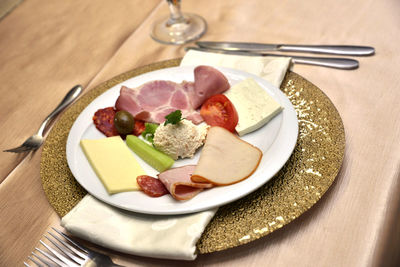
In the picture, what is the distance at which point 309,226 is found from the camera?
107 cm

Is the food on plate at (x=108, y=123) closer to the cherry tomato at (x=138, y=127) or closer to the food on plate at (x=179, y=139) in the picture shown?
the cherry tomato at (x=138, y=127)

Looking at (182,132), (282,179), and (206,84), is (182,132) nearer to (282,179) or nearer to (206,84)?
(206,84)

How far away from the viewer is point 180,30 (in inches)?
80.9

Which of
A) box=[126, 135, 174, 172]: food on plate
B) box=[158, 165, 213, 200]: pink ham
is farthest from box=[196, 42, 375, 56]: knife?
box=[158, 165, 213, 200]: pink ham

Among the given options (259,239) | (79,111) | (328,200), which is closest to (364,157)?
(328,200)

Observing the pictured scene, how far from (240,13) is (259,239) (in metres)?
1.41

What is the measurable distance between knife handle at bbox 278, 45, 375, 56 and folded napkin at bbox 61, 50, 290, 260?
101 cm

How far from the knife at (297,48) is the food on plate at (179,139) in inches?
24.3

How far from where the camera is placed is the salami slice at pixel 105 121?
148 centimetres

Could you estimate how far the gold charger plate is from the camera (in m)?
1.03

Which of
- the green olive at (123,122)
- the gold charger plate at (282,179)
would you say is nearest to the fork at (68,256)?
the gold charger plate at (282,179)

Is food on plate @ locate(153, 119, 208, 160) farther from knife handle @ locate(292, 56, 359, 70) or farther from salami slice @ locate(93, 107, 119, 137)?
knife handle @ locate(292, 56, 359, 70)

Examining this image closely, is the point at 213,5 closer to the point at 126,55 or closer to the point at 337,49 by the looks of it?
the point at 126,55

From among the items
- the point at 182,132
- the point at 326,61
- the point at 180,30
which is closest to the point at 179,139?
the point at 182,132
